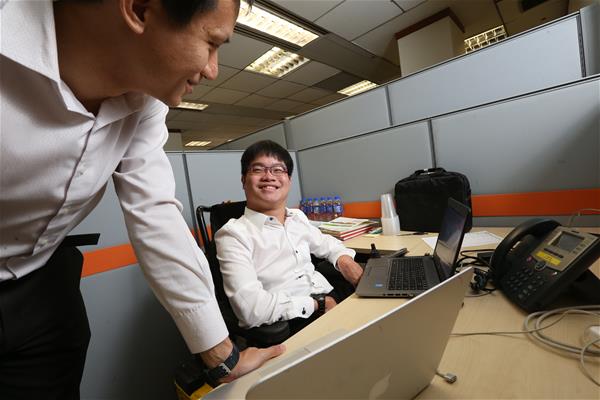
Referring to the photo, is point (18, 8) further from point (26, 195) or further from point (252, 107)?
point (252, 107)

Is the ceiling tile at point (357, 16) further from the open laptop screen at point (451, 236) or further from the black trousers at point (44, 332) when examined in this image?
the black trousers at point (44, 332)

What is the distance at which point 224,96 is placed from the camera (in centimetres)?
538

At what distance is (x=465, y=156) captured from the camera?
160 centimetres

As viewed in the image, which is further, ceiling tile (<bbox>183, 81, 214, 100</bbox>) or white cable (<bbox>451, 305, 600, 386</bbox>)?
ceiling tile (<bbox>183, 81, 214, 100</bbox>)

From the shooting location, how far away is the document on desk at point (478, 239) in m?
1.26

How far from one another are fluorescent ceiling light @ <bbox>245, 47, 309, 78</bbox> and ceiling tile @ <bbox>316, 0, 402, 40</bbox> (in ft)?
2.78

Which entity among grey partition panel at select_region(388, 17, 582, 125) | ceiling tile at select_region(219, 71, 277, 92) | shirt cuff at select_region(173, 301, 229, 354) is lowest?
shirt cuff at select_region(173, 301, 229, 354)

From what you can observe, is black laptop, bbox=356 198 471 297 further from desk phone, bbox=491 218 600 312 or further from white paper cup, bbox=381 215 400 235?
white paper cup, bbox=381 215 400 235

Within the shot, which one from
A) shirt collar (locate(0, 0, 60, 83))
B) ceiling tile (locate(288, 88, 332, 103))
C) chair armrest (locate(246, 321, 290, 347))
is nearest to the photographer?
shirt collar (locate(0, 0, 60, 83))

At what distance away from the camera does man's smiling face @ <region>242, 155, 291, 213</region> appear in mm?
1281

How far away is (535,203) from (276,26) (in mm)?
3295

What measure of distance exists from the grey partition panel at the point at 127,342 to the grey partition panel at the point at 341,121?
156 centimetres

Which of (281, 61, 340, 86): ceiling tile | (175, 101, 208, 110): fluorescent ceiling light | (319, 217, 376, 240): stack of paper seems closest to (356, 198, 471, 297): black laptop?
(319, 217, 376, 240): stack of paper

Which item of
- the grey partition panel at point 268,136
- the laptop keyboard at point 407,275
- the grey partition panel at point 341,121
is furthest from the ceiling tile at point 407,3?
the laptop keyboard at point 407,275
